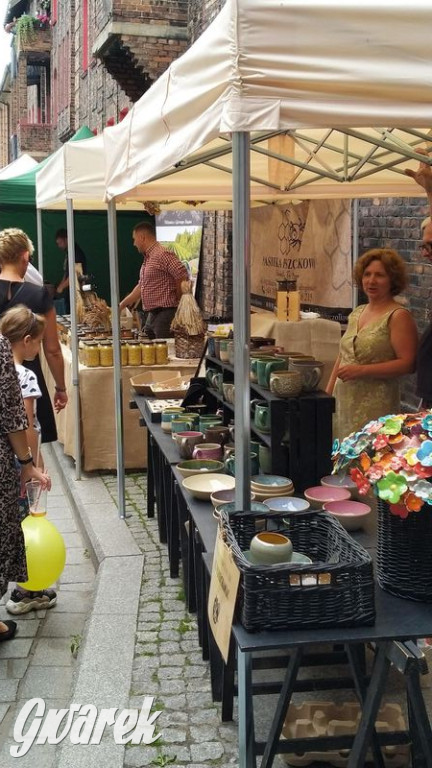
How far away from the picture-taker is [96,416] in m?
7.22

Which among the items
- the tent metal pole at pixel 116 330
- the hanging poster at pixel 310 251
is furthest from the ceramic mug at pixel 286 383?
the hanging poster at pixel 310 251

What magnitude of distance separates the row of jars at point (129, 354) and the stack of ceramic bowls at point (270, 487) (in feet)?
12.4

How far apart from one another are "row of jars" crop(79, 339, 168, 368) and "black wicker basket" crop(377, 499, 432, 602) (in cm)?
485

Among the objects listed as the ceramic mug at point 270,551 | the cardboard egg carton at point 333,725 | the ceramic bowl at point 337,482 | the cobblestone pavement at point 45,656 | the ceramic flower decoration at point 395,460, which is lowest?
the cobblestone pavement at point 45,656

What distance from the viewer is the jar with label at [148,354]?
7223mm

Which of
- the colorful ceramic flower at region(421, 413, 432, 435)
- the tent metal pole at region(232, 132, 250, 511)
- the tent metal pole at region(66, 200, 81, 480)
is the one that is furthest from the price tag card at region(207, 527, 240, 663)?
the tent metal pole at region(66, 200, 81, 480)

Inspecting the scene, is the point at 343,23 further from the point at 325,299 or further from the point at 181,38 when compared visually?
the point at 181,38

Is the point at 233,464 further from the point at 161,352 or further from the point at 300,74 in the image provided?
the point at 161,352

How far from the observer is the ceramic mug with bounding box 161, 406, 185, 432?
4992 mm

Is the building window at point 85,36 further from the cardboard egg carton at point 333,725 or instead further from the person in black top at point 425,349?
the cardboard egg carton at point 333,725

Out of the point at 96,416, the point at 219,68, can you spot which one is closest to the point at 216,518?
the point at 219,68

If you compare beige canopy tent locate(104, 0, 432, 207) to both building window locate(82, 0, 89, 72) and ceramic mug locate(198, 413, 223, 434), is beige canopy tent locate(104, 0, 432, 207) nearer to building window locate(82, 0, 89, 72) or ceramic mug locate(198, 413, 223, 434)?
ceramic mug locate(198, 413, 223, 434)

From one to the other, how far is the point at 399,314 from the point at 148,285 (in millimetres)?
4058

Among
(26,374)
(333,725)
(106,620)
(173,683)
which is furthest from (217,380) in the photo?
(333,725)
